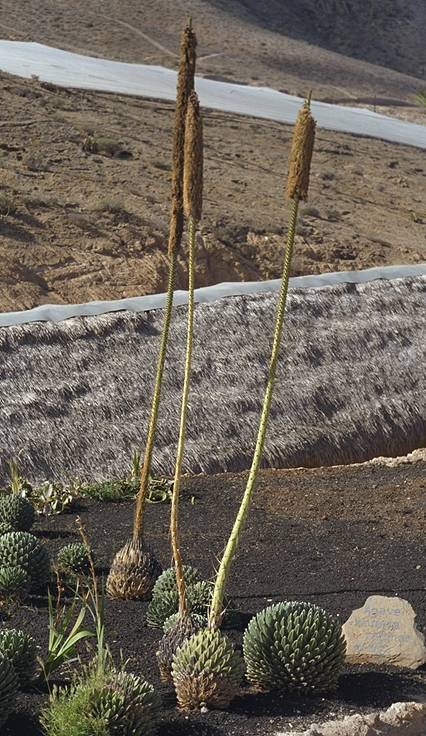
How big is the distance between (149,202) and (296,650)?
13966 millimetres

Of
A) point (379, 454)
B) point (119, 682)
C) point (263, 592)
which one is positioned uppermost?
point (119, 682)

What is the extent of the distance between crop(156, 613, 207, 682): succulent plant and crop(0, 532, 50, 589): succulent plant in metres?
1.48

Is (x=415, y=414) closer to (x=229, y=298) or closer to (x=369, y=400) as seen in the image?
A: (x=369, y=400)

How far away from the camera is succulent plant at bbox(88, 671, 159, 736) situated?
5.27 m

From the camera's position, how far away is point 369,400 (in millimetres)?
13219

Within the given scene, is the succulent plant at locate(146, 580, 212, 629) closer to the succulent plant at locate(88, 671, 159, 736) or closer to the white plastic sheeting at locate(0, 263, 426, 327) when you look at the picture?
the succulent plant at locate(88, 671, 159, 736)

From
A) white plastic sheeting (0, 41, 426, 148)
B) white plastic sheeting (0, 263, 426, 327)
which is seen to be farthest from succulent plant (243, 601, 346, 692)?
white plastic sheeting (0, 41, 426, 148)

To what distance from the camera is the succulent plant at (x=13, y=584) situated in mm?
7238

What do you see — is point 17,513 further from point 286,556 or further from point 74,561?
point 286,556

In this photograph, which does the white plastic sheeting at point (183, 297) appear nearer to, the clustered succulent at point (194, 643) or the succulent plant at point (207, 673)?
the clustered succulent at point (194, 643)

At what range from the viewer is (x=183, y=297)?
13094 millimetres

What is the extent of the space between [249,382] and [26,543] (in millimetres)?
5425

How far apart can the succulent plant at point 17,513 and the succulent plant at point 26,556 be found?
97cm

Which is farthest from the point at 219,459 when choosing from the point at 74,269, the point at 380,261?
the point at 380,261
